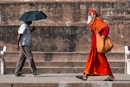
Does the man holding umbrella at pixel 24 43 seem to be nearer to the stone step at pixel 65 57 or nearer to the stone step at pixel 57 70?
the stone step at pixel 57 70

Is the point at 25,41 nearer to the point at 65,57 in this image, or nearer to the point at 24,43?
the point at 24,43

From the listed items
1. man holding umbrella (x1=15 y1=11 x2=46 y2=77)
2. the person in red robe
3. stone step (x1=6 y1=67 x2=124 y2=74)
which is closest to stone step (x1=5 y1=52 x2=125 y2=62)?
stone step (x1=6 y1=67 x2=124 y2=74)

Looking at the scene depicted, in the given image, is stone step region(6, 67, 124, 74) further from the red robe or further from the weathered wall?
the red robe

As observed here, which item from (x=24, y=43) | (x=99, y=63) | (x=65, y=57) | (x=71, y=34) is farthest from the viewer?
A: (x=71, y=34)

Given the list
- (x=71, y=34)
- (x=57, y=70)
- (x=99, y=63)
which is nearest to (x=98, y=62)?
(x=99, y=63)

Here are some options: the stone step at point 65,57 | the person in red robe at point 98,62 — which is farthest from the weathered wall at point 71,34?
the person in red robe at point 98,62

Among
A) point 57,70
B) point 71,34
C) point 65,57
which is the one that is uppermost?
point 71,34

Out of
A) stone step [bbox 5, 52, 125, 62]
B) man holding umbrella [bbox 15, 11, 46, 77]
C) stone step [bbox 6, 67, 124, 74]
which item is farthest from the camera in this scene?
stone step [bbox 5, 52, 125, 62]

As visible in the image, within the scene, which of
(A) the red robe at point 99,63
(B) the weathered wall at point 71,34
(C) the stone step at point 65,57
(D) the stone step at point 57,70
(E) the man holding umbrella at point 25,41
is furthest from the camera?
(B) the weathered wall at point 71,34

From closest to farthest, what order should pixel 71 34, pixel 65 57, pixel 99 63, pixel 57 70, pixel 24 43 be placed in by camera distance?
1. pixel 99 63
2. pixel 24 43
3. pixel 57 70
4. pixel 65 57
5. pixel 71 34

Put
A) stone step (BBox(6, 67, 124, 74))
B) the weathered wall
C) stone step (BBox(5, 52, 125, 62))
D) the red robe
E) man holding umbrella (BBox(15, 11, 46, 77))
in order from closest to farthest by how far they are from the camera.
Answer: the red robe, man holding umbrella (BBox(15, 11, 46, 77)), stone step (BBox(6, 67, 124, 74)), stone step (BBox(5, 52, 125, 62)), the weathered wall

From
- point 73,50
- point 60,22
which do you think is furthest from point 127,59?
point 60,22

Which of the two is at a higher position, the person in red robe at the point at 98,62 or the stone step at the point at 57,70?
the person in red robe at the point at 98,62

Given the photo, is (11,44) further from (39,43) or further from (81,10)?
(81,10)
